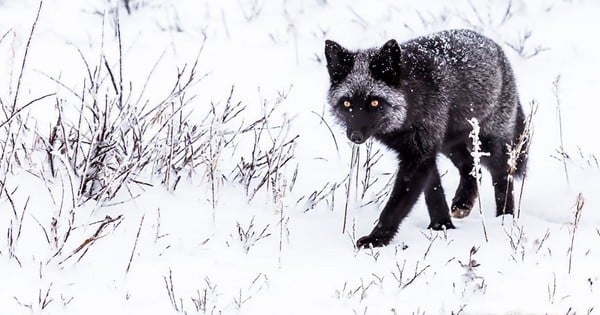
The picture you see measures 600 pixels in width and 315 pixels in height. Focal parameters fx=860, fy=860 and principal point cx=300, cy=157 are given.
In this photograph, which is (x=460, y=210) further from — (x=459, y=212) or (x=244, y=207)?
(x=244, y=207)

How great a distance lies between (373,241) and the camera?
5.63m

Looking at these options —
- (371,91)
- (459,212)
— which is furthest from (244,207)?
(459,212)

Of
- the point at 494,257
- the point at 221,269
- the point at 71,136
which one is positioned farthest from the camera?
the point at 71,136

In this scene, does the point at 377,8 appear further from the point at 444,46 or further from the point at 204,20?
the point at 444,46

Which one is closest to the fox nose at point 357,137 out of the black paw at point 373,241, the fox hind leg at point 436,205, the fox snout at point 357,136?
the fox snout at point 357,136

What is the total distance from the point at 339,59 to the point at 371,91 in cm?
35

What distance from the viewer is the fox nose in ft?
18.4

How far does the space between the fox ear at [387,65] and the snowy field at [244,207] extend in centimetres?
55

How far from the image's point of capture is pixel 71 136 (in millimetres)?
5910

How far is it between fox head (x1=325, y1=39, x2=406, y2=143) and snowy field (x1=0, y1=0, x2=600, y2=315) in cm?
35

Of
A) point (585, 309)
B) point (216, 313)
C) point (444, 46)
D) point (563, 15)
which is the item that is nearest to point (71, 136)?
point (216, 313)

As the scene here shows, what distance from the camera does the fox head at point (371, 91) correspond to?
5.79 m

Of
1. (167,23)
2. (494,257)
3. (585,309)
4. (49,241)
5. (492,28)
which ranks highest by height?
(167,23)

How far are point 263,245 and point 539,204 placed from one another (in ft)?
8.65
